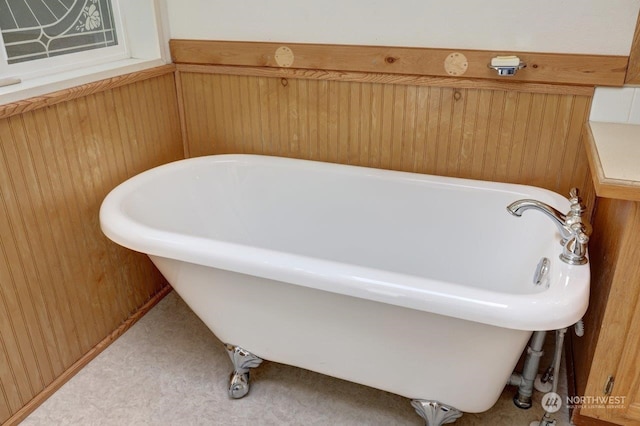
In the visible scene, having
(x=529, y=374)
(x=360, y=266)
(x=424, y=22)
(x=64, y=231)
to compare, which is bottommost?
(x=529, y=374)

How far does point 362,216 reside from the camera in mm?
1859

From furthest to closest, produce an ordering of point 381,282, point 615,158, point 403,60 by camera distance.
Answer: point 403,60 → point 615,158 → point 381,282

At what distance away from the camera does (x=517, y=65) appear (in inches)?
61.6

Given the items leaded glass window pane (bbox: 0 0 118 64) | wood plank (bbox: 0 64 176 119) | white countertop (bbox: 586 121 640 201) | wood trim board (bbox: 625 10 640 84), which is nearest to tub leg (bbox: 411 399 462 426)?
white countertop (bbox: 586 121 640 201)

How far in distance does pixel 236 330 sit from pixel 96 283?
2.04 ft

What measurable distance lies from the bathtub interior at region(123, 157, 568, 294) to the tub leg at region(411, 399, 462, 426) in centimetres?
41

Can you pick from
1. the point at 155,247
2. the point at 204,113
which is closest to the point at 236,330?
the point at 155,247

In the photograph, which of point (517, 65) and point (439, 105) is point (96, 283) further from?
point (517, 65)

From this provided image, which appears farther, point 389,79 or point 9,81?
point 389,79

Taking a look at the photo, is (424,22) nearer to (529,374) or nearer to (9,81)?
(529,374)

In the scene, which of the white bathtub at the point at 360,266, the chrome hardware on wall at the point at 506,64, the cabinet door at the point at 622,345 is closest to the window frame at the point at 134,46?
the white bathtub at the point at 360,266

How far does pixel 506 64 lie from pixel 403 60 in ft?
1.17

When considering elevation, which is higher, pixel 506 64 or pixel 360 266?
pixel 506 64

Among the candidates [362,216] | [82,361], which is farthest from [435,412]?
[82,361]
